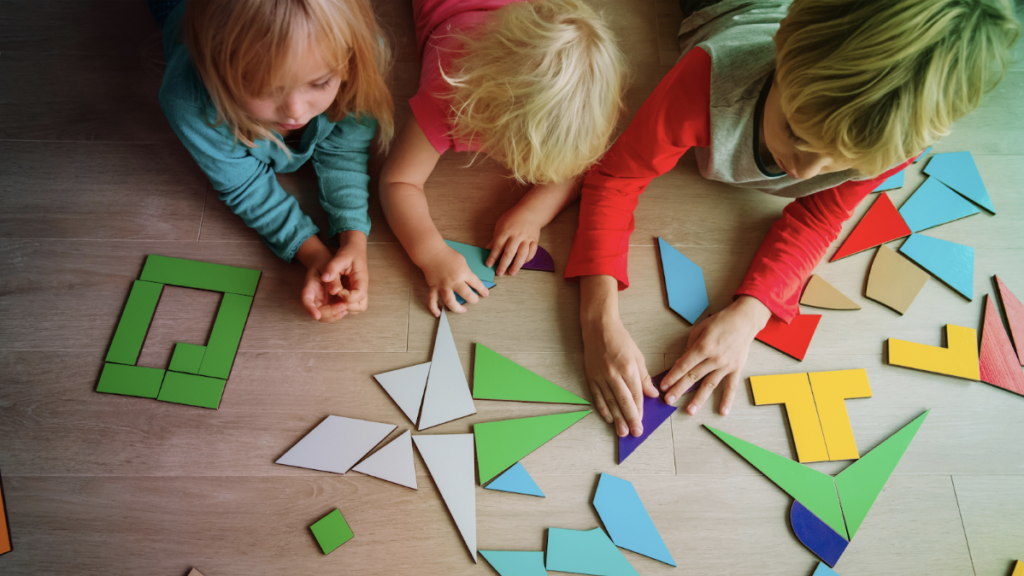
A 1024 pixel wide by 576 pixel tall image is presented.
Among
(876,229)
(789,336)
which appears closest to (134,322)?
(789,336)

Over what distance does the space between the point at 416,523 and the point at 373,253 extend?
457 millimetres

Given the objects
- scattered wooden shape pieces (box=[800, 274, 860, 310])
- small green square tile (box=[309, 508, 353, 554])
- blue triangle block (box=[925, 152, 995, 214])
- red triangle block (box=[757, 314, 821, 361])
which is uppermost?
blue triangle block (box=[925, 152, 995, 214])

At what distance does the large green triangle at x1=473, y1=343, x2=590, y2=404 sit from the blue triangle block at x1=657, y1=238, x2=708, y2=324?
0.81 feet

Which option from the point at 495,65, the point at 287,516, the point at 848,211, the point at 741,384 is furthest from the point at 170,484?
the point at 848,211

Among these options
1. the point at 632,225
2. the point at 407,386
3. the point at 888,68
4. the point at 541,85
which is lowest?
the point at 407,386

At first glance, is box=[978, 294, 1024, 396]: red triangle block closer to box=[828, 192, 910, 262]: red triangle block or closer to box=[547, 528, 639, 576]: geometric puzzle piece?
box=[828, 192, 910, 262]: red triangle block

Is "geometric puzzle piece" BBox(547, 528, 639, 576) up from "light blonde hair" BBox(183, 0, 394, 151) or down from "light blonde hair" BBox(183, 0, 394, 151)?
down

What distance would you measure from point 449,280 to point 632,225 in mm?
342

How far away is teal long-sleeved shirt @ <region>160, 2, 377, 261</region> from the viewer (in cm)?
83

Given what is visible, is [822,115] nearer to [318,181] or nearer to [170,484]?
[318,181]

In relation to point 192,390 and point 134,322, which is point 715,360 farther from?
point 134,322

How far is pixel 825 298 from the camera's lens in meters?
1.04

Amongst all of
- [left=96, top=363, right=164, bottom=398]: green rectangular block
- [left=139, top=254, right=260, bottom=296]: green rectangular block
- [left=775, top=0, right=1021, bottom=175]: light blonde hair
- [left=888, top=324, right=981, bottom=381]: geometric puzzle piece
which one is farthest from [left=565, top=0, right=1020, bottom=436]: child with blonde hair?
[left=96, top=363, right=164, bottom=398]: green rectangular block

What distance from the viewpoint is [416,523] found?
34.4 inches
